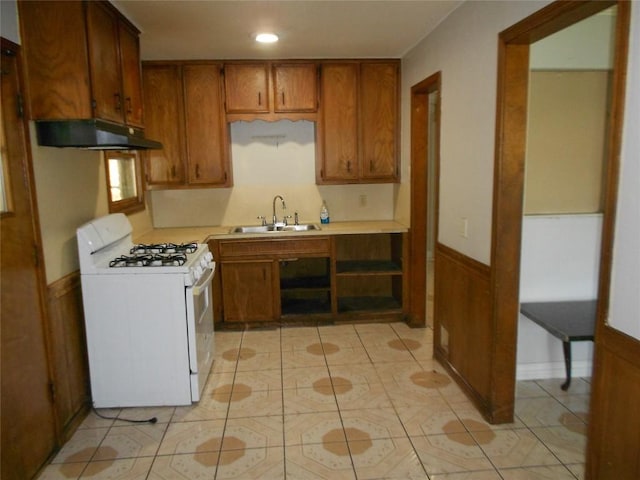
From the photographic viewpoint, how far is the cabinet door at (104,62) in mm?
2350

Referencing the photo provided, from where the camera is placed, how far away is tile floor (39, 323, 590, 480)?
2.22 metres

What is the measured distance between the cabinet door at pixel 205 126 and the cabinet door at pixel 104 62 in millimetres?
1358

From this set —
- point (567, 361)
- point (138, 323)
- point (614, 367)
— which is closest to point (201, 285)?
point (138, 323)

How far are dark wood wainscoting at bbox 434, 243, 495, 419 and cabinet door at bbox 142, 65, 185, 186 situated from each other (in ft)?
7.96

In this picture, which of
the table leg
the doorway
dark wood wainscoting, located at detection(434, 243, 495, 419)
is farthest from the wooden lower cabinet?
the table leg

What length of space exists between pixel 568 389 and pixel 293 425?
1733 mm

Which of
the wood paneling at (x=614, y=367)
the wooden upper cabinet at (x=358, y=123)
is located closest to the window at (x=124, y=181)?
the wooden upper cabinet at (x=358, y=123)

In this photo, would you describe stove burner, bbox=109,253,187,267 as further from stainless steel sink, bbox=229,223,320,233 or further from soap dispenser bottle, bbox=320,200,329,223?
soap dispenser bottle, bbox=320,200,329,223

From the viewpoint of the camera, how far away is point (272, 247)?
4.05 m

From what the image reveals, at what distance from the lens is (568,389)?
291 cm

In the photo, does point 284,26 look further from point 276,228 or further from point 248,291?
point 248,291

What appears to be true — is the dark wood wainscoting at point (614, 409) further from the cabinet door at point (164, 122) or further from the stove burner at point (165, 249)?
the cabinet door at point (164, 122)

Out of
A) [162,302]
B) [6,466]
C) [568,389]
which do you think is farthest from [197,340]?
[568,389]

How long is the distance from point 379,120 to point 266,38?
1331 mm
